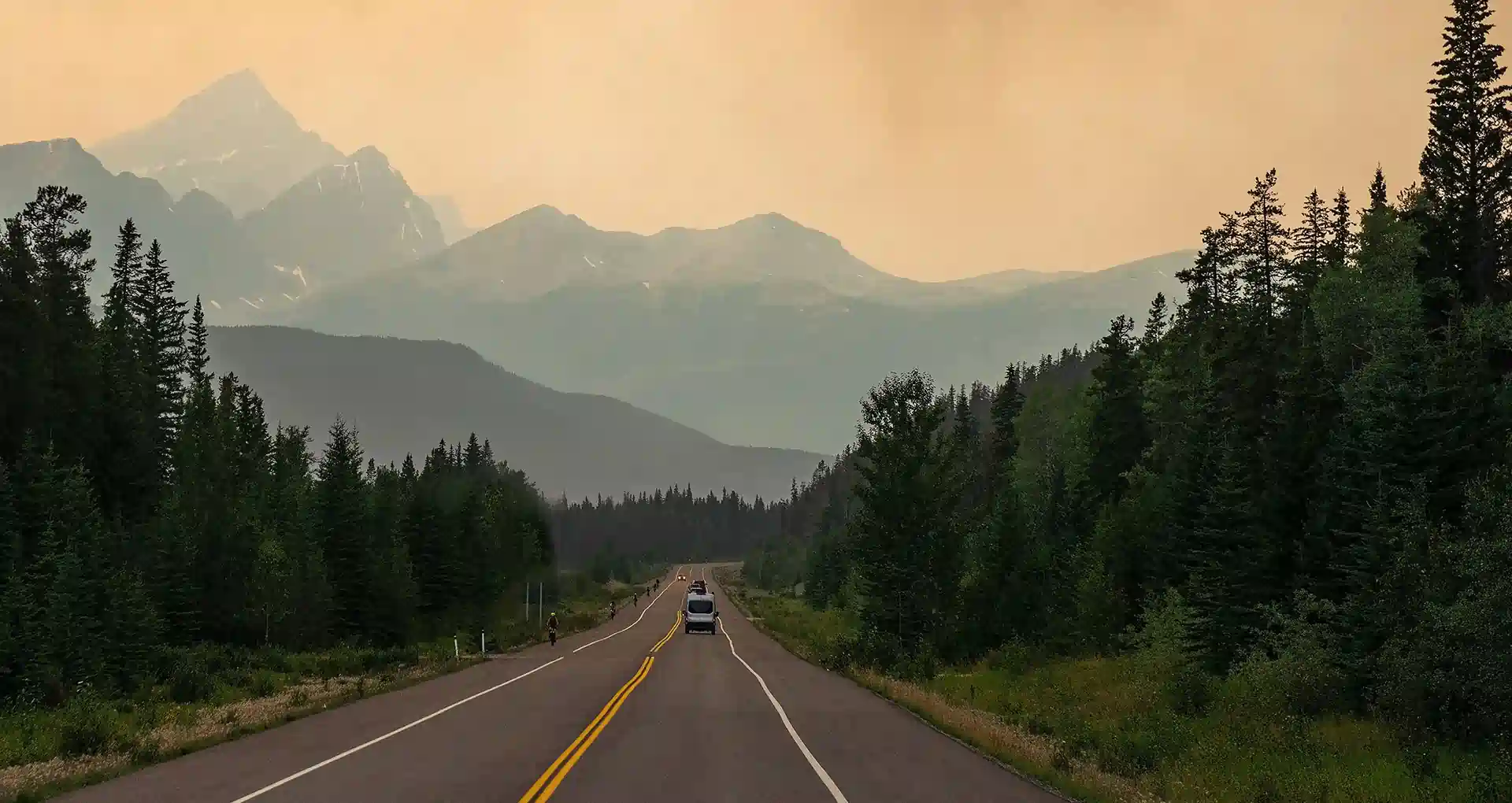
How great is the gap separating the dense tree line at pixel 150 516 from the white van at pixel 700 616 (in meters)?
17.9

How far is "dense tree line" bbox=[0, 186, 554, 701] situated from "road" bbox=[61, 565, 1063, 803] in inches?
544

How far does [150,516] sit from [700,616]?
3433cm

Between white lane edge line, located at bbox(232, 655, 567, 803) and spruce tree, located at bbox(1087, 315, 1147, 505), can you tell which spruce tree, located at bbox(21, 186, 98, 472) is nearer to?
white lane edge line, located at bbox(232, 655, 567, 803)

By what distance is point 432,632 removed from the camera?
82.8 meters

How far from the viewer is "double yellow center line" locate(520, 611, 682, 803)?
1594 centimetres

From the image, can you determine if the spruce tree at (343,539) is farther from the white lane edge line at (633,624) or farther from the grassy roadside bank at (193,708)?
the white lane edge line at (633,624)

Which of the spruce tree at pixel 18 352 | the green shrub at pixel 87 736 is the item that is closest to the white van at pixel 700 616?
the spruce tree at pixel 18 352

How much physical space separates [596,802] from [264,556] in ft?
186

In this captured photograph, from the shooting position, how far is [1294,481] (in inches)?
1475

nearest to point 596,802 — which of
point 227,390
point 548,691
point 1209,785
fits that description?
point 1209,785

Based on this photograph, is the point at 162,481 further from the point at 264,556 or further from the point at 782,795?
the point at 782,795

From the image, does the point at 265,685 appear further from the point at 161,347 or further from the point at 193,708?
the point at 161,347

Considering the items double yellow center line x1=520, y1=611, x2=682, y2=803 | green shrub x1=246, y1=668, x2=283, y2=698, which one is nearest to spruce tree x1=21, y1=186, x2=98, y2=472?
green shrub x1=246, y1=668, x2=283, y2=698

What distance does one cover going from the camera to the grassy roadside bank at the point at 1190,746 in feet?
57.7
